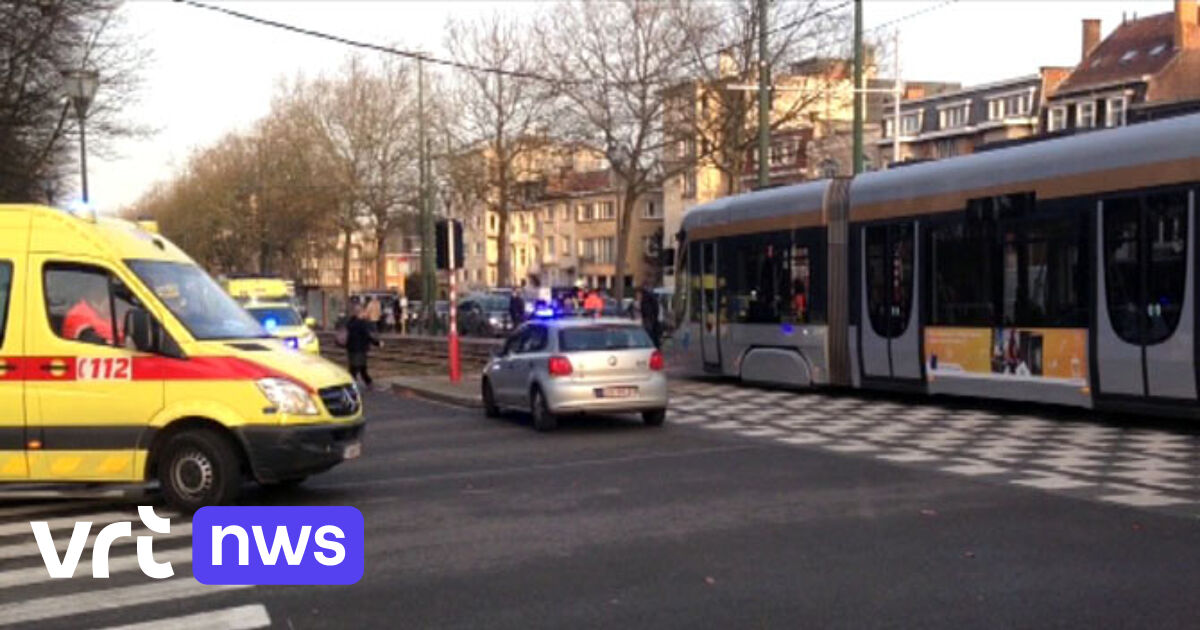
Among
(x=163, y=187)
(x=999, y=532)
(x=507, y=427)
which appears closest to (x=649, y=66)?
(x=507, y=427)

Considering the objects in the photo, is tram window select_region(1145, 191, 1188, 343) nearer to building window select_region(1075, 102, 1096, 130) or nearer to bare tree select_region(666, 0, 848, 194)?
bare tree select_region(666, 0, 848, 194)

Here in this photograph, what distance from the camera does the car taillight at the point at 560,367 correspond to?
1539 cm

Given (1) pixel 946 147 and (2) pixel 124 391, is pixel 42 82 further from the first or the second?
(1) pixel 946 147

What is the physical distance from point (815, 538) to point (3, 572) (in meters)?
5.27

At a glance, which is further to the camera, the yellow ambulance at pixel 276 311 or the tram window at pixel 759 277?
the yellow ambulance at pixel 276 311

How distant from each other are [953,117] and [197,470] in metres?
72.5

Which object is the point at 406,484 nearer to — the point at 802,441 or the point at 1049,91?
the point at 802,441

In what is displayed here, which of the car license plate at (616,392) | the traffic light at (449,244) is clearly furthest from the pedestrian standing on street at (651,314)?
the car license plate at (616,392)

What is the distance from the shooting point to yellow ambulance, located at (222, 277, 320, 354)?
23.9 metres

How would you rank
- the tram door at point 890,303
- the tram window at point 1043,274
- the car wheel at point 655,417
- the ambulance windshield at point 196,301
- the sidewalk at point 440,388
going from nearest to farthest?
1. the ambulance windshield at point 196,301
2. the tram window at point 1043,274
3. the car wheel at point 655,417
4. the tram door at point 890,303
5. the sidewalk at point 440,388

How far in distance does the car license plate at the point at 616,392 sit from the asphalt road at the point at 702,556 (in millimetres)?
3219

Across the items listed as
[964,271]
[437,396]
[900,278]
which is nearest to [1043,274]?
[964,271]

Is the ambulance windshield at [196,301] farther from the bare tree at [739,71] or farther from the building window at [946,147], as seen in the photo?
the building window at [946,147]

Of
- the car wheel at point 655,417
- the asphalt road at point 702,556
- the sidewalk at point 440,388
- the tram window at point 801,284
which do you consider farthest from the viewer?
the sidewalk at point 440,388
